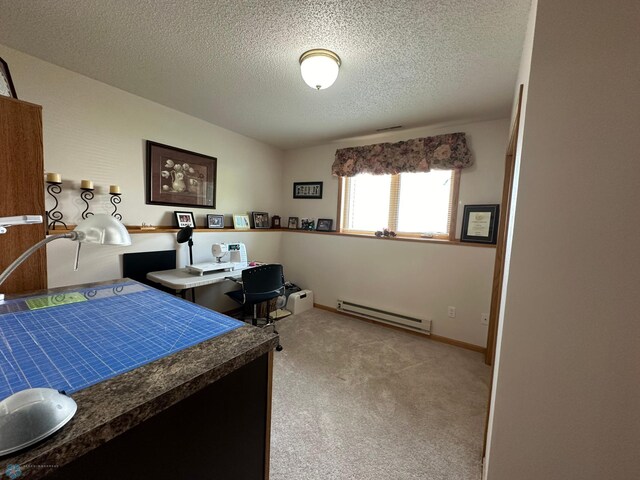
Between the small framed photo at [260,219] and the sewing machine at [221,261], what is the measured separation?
0.77 meters

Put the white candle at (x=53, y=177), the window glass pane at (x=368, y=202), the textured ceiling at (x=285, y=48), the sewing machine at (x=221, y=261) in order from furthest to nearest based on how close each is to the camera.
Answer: the window glass pane at (x=368, y=202) < the sewing machine at (x=221, y=261) < the white candle at (x=53, y=177) < the textured ceiling at (x=285, y=48)

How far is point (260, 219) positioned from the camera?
3709mm

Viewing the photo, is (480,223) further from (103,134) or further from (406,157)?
(103,134)

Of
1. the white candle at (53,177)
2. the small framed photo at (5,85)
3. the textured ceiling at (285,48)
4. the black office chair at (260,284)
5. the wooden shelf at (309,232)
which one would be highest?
the textured ceiling at (285,48)

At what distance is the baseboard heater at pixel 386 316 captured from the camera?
2.86 meters

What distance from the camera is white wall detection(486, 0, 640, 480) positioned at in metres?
0.86

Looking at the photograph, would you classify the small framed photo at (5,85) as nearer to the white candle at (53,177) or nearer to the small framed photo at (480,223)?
the white candle at (53,177)

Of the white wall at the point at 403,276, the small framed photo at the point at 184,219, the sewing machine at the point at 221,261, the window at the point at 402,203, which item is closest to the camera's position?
the sewing machine at the point at 221,261

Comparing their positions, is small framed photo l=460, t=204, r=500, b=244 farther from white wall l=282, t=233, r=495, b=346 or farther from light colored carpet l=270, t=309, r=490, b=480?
light colored carpet l=270, t=309, r=490, b=480

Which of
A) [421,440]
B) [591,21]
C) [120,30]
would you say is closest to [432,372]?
[421,440]

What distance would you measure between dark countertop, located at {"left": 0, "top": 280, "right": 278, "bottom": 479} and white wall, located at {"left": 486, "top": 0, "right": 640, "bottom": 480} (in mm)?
1039

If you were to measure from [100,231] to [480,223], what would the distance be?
115 inches

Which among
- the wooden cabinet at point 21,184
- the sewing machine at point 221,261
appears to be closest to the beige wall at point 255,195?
the sewing machine at point 221,261

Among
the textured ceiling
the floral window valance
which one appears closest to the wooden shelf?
the floral window valance
